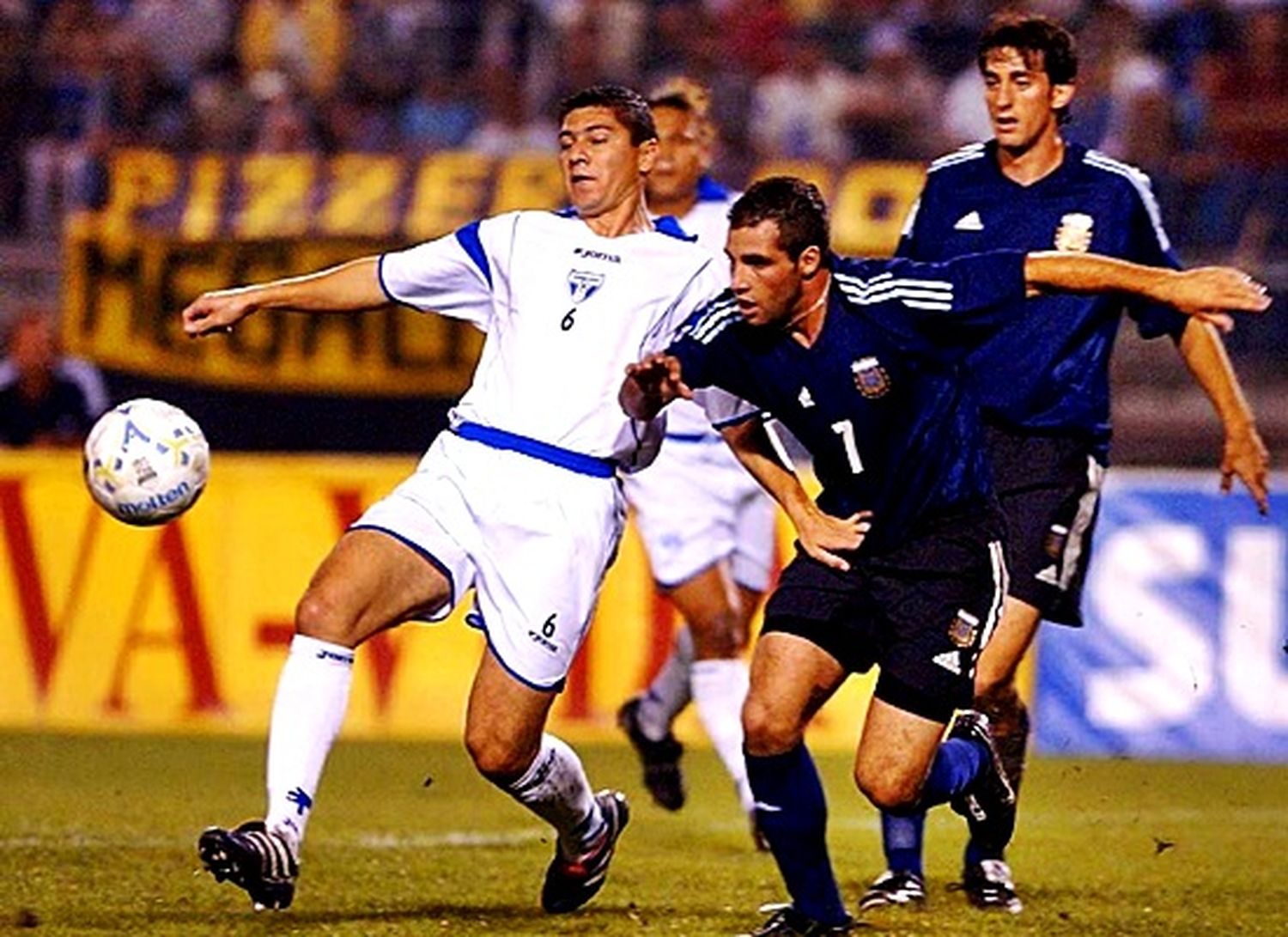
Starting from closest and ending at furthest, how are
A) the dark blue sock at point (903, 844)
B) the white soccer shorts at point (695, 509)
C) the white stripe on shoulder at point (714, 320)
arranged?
the white stripe on shoulder at point (714, 320) < the dark blue sock at point (903, 844) < the white soccer shorts at point (695, 509)

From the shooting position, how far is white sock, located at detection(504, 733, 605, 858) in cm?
706

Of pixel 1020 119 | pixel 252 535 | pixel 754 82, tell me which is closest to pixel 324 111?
pixel 754 82

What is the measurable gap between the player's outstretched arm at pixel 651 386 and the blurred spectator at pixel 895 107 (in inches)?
358

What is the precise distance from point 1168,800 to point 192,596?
16.2 feet

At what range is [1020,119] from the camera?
7.50 m

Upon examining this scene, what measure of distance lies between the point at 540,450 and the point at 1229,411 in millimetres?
1959

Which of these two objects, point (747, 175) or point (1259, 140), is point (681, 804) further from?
point (1259, 140)

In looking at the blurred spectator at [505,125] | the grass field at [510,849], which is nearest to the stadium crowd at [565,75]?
the blurred spectator at [505,125]

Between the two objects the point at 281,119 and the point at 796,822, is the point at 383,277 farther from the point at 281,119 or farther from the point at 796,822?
the point at 281,119

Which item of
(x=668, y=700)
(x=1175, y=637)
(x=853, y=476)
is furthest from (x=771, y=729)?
(x=1175, y=637)

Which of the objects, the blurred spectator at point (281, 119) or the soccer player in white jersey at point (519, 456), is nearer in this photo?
the soccer player in white jersey at point (519, 456)

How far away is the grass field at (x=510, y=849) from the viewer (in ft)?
22.9

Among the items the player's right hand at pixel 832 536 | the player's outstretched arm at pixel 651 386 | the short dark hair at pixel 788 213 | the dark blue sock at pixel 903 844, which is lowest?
the dark blue sock at pixel 903 844

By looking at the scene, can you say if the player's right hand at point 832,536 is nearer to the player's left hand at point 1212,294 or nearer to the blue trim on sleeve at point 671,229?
the player's left hand at point 1212,294
